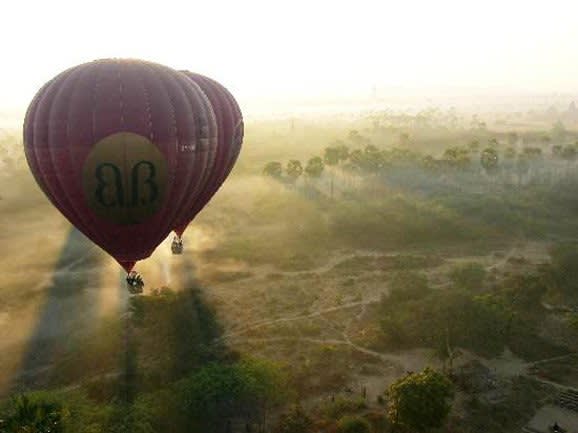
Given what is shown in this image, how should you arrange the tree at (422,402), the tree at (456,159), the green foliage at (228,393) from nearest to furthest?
1. the tree at (422,402)
2. the green foliage at (228,393)
3. the tree at (456,159)

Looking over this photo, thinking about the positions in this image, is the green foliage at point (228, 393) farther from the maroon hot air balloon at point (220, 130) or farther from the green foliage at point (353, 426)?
the maroon hot air balloon at point (220, 130)

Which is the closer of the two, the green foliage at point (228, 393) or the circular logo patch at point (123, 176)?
the circular logo patch at point (123, 176)

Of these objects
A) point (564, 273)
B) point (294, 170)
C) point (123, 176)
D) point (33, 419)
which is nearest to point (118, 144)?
point (123, 176)

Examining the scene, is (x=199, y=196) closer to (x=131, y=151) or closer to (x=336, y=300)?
(x=131, y=151)

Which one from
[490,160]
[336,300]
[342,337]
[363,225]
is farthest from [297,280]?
[490,160]

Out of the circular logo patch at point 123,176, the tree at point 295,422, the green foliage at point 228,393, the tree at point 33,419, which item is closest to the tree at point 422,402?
the tree at point 295,422

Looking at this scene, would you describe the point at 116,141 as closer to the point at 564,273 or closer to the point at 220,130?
the point at 220,130

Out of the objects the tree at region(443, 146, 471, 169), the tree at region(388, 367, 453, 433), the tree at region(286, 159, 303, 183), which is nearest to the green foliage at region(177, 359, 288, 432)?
the tree at region(388, 367, 453, 433)
